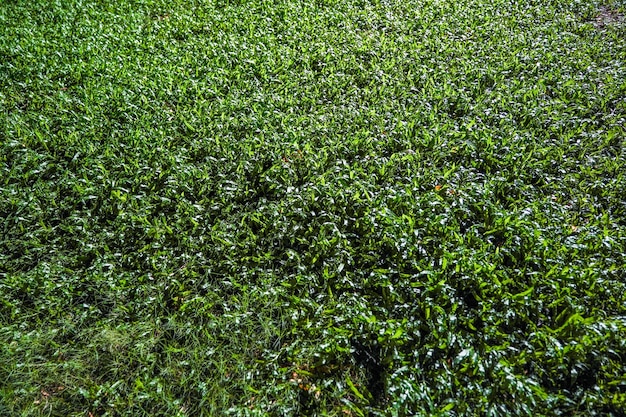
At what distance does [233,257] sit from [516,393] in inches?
71.2

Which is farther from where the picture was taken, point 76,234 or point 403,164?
point 403,164

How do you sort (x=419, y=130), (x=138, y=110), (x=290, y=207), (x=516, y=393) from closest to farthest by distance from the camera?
1. (x=516, y=393)
2. (x=290, y=207)
3. (x=419, y=130)
4. (x=138, y=110)

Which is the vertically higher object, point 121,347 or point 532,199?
point 532,199

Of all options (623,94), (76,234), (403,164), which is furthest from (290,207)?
(623,94)

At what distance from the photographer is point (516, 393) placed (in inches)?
96.6

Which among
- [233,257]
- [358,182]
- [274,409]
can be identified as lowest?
[274,409]

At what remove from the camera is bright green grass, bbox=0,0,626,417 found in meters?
2.65

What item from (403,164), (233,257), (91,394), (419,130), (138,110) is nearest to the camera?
(91,394)

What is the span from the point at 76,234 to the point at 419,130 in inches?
105

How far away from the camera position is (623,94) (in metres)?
4.30

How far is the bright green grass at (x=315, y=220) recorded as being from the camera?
2654 millimetres

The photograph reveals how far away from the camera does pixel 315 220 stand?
341cm

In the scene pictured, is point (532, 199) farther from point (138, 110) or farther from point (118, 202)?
point (138, 110)

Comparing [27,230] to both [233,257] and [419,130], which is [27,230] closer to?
[233,257]
